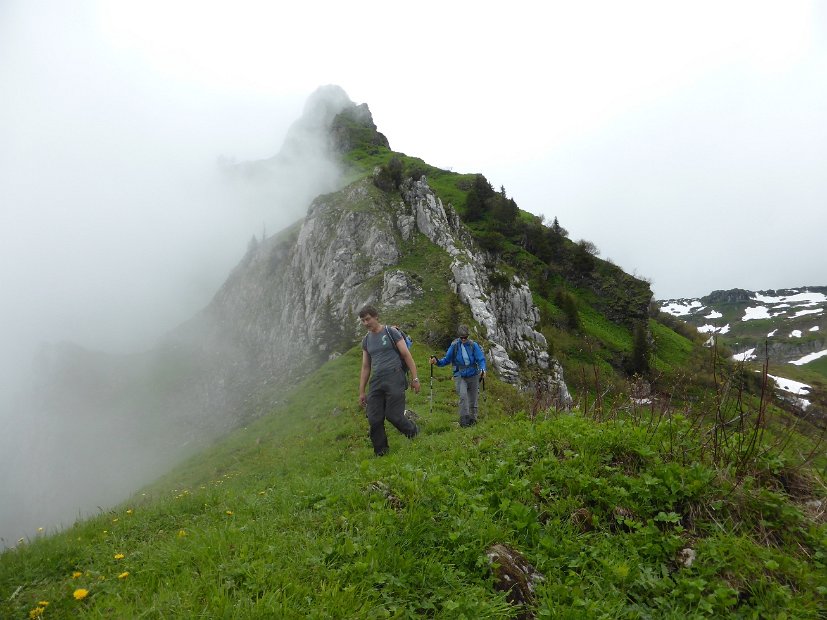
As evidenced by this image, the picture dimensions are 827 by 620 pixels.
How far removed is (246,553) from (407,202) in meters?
39.8

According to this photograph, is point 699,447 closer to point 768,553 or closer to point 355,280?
point 768,553

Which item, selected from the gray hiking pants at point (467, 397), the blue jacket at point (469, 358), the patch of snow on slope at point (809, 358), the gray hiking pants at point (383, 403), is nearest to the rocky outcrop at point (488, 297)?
the gray hiking pants at point (467, 397)

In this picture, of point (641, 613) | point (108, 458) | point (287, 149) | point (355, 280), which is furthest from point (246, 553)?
point (287, 149)

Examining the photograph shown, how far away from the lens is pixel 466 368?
11.3 metres

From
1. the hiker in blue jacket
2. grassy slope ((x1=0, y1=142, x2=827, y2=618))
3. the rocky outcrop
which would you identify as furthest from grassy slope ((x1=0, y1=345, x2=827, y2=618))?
the rocky outcrop

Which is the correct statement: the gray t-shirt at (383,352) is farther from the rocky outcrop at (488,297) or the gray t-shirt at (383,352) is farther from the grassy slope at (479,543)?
the rocky outcrop at (488,297)

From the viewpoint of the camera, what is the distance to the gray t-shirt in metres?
8.30

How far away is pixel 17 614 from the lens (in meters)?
3.84

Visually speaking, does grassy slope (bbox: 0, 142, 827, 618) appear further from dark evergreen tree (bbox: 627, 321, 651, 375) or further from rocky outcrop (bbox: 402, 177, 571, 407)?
dark evergreen tree (bbox: 627, 321, 651, 375)

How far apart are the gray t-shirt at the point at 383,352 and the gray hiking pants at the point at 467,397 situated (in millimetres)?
3474

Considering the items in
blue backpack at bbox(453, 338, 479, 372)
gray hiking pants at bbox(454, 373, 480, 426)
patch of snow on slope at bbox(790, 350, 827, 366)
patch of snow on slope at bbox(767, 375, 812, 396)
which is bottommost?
gray hiking pants at bbox(454, 373, 480, 426)

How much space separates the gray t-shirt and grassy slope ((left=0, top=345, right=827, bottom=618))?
96.7 inches

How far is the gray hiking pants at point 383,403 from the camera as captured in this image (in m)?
8.26

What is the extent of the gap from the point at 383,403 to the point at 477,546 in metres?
4.77
